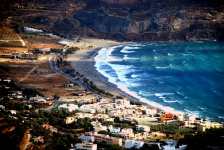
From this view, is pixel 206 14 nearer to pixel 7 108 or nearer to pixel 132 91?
pixel 132 91

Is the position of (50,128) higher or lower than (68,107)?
lower

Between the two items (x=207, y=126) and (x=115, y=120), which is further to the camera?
(x=115, y=120)

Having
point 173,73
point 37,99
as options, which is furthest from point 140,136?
point 173,73

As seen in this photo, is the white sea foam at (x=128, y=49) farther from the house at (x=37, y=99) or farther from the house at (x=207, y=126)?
the house at (x=207, y=126)

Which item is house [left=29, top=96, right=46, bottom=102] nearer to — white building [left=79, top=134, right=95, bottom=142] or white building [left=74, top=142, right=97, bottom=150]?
white building [left=79, top=134, right=95, bottom=142]

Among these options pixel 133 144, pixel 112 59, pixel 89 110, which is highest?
pixel 112 59

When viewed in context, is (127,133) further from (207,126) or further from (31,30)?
(31,30)
